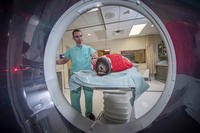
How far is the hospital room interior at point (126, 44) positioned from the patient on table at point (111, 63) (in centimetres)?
2

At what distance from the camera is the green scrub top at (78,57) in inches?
35.6

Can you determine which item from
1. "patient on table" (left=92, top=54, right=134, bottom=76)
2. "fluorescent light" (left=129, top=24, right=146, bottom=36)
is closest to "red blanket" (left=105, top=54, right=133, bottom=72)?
"patient on table" (left=92, top=54, right=134, bottom=76)

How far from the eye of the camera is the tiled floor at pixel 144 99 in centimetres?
84

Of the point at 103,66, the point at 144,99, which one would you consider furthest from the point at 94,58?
the point at 144,99

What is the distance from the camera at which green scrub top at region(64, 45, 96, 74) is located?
2.97 ft

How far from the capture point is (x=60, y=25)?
868mm

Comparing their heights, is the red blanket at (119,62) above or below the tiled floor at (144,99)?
above

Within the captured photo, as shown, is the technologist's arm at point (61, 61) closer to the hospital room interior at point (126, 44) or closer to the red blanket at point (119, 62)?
the hospital room interior at point (126, 44)

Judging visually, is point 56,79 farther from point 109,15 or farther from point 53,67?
point 109,15

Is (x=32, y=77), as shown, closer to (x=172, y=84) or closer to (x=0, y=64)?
(x=0, y=64)

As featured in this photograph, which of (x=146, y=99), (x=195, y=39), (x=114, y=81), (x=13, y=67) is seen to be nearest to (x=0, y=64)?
(x=13, y=67)

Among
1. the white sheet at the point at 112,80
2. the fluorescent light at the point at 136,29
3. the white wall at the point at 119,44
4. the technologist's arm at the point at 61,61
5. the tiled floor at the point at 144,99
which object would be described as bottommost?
the tiled floor at the point at 144,99

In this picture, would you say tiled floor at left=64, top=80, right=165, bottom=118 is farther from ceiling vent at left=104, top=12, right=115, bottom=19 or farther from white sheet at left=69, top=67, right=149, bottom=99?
ceiling vent at left=104, top=12, right=115, bottom=19

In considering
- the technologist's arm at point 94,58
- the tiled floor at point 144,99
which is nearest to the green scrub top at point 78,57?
the technologist's arm at point 94,58
